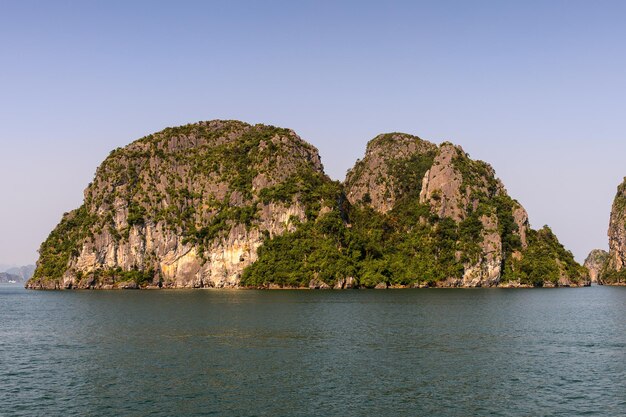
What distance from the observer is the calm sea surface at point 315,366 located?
38.3 metres

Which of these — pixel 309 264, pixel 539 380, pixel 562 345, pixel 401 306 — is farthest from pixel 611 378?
pixel 309 264

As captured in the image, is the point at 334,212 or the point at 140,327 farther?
the point at 334,212

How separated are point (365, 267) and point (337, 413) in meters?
156

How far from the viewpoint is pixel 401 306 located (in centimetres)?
11031

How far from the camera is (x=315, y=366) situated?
50312 mm

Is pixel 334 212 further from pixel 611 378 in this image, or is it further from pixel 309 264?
pixel 611 378

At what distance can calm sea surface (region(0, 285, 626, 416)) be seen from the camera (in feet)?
126

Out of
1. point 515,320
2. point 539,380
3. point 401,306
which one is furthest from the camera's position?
point 401,306

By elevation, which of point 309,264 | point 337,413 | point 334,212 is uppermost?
point 334,212

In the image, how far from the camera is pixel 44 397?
40188 millimetres

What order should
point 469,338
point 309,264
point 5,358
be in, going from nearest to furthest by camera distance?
point 5,358, point 469,338, point 309,264

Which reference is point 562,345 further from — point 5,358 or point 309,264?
point 309,264

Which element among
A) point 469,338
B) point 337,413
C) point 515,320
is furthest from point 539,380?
point 515,320

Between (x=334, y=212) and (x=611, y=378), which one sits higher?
(x=334, y=212)
